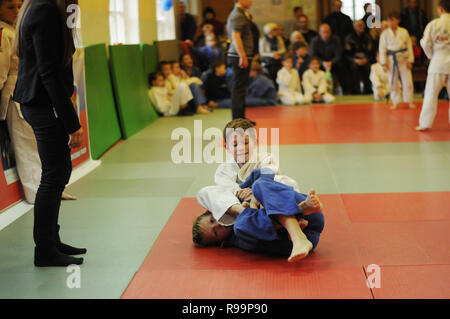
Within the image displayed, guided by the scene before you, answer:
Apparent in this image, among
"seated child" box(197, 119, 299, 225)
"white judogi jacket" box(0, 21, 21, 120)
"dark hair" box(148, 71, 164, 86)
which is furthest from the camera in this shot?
"dark hair" box(148, 71, 164, 86)

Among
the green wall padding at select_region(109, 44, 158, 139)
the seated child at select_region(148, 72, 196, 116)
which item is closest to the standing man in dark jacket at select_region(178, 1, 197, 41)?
the seated child at select_region(148, 72, 196, 116)

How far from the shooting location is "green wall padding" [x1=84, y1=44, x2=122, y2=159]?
704 cm

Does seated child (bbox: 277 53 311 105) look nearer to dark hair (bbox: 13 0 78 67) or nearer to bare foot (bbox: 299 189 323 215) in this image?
bare foot (bbox: 299 189 323 215)

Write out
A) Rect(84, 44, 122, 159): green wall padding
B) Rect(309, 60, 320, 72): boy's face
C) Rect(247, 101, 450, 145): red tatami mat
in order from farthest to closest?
1. Rect(309, 60, 320, 72): boy's face
2. Rect(247, 101, 450, 145): red tatami mat
3. Rect(84, 44, 122, 159): green wall padding

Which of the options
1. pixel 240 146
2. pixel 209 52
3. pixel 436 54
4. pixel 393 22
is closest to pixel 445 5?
pixel 436 54

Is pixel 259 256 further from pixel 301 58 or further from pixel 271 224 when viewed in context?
pixel 301 58

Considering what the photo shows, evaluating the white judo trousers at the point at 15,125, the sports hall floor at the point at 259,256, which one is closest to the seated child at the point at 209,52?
the sports hall floor at the point at 259,256

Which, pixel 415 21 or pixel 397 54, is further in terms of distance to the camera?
pixel 415 21

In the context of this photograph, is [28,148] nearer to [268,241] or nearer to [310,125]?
[268,241]

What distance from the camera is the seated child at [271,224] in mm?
3398

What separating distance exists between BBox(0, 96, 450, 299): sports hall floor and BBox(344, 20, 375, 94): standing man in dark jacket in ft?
19.4

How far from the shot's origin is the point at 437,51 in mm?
7555

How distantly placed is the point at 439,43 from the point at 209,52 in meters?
6.20

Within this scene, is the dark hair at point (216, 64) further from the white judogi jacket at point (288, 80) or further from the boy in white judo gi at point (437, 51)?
the boy in white judo gi at point (437, 51)
